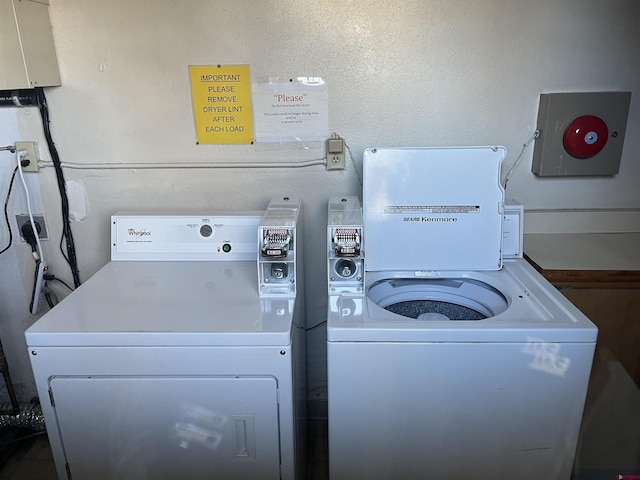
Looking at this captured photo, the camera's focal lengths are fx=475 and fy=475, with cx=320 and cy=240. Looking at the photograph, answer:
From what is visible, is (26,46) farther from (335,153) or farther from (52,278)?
(335,153)

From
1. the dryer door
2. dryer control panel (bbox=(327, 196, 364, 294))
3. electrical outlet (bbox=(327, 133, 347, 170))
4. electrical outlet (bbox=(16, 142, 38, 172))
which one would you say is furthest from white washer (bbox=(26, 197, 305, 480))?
electrical outlet (bbox=(16, 142, 38, 172))

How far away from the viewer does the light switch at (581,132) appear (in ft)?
5.83

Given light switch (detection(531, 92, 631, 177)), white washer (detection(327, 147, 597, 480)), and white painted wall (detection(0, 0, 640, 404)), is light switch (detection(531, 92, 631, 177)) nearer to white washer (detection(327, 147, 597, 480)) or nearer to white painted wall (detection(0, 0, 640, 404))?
white painted wall (detection(0, 0, 640, 404))

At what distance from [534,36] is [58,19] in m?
1.77

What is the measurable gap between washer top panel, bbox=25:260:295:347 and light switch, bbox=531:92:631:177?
118cm

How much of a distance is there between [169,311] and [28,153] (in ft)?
3.46

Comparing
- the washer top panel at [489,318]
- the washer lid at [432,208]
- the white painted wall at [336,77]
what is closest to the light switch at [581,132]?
the white painted wall at [336,77]

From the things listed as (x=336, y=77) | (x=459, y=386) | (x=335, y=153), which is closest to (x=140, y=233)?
(x=335, y=153)

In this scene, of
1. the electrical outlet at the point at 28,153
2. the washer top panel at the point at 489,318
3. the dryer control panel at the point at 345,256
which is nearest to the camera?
the washer top panel at the point at 489,318

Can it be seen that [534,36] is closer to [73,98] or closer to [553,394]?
[553,394]

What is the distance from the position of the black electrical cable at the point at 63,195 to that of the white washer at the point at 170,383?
64cm

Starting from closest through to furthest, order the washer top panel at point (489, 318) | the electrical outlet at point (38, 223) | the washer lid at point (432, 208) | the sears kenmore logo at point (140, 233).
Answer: the washer top panel at point (489, 318) < the washer lid at point (432, 208) < the sears kenmore logo at point (140, 233) < the electrical outlet at point (38, 223)

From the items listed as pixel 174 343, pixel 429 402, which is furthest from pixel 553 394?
pixel 174 343

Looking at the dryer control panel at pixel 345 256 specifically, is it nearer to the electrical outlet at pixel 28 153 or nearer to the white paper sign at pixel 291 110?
the white paper sign at pixel 291 110
